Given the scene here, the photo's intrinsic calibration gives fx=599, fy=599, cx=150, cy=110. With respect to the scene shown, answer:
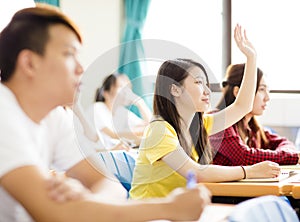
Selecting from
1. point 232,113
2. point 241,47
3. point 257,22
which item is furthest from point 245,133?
point 257,22

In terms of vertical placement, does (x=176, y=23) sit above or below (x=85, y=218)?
below

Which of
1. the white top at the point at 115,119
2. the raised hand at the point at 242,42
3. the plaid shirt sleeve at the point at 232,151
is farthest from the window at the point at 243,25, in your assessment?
the raised hand at the point at 242,42

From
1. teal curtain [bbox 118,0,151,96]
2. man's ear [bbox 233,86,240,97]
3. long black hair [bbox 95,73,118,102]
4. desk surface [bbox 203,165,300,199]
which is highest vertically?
man's ear [bbox 233,86,240,97]

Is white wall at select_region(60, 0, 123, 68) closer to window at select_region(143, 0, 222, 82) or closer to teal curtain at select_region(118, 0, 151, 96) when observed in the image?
teal curtain at select_region(118, 0, 151, 96)

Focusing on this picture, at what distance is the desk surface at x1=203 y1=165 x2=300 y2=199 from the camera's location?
2328mm

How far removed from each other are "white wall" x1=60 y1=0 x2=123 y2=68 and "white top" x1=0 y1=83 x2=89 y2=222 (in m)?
4.35

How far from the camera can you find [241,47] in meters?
2.72

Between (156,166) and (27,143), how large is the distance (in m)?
1.18

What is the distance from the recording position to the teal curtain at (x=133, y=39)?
5699mm

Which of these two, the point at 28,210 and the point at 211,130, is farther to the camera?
the point at 211,130

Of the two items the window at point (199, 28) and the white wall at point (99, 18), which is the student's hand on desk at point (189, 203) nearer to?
the window at point (199, 28)

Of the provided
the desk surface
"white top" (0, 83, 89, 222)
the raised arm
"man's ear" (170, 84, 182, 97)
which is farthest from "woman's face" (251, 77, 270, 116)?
"white top" (0, 83, 89, 222)

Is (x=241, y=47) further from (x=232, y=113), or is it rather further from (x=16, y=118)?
(x=16, y=118)

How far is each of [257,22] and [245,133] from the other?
2480 mm
